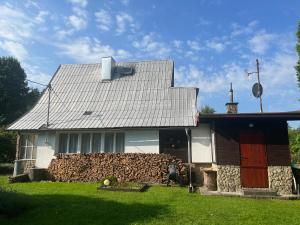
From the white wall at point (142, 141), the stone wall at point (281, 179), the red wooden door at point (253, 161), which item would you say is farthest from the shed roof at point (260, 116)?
the white wall at point (142, 141)

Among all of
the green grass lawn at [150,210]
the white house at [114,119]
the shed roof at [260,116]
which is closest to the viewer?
the green grass lawn at [150,210]

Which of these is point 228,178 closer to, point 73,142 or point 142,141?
point 142,141

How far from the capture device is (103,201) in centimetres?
941

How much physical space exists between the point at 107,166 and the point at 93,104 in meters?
5.40

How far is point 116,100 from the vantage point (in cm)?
1908

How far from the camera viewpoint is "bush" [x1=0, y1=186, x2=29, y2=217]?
24.9 ft

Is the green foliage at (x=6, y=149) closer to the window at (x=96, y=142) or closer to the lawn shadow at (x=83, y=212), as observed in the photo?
the window at (x=96, y=142)

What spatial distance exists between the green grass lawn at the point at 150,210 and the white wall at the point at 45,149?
20.3 ft

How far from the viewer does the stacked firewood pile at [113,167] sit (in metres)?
14.5

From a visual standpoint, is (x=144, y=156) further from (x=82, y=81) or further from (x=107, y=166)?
(x=82, y=81)

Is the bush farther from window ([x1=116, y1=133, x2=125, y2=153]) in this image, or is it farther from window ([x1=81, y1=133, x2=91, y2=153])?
window ([x1=81, y1=133, x2=91, y2=153])

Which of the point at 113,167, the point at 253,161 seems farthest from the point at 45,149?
the point at 253,161

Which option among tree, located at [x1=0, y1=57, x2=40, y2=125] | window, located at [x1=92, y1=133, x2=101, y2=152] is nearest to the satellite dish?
window, located at [x1=92, y1=133, x2=101, y2=152]

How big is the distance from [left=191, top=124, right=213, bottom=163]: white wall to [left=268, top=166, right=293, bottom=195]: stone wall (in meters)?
3.54
